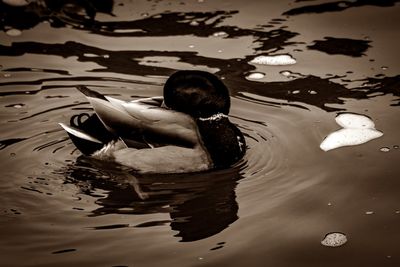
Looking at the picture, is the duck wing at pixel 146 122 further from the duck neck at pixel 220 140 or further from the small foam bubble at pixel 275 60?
the small foam bubble at pixel 275 60

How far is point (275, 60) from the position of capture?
22.8 ft

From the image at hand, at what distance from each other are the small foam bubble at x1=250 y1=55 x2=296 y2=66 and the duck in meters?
1.84

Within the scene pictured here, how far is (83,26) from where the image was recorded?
789 centimetres

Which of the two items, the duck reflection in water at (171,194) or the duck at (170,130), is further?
the duck at (170,130)

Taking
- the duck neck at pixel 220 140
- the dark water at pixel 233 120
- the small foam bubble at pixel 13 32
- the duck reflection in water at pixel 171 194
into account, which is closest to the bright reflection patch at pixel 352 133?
the dark water at pixel 233 120

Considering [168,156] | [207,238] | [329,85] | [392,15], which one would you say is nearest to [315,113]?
[329,85]

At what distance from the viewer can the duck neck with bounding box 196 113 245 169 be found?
5066 millimetres

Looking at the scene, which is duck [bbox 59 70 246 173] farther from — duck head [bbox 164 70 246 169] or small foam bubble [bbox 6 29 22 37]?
small foam bubble [bbox 6 29 22 37]

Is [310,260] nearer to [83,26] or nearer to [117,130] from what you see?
[117,130]

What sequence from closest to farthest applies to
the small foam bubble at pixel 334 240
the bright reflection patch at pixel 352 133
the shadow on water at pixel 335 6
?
the small foam bubble at pixel 334 240
the bright reflection patch at pixel 352 133
the shadow on water at pixel 335 6

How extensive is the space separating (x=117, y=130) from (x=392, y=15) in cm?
431

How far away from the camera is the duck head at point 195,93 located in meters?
5.05

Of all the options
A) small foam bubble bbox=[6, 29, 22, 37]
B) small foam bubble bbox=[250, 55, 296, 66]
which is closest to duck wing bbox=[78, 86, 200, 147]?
small foam bubble bbox=[250, 55, 296, 66]

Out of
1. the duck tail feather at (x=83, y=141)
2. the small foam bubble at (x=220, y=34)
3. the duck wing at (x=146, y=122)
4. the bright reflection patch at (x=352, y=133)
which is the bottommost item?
the bright reflection patch at (x=352, y=133)
